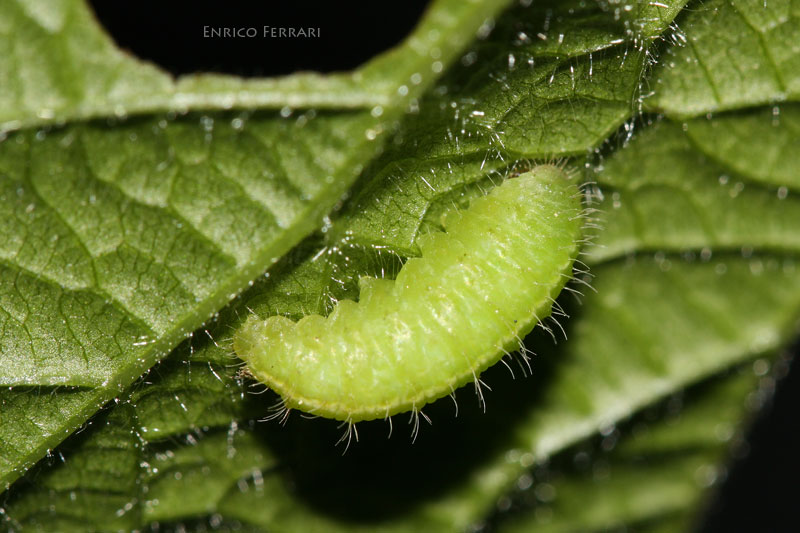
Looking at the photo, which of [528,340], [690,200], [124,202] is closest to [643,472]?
[528,340]

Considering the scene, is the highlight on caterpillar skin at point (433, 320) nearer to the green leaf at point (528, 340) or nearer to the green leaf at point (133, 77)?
the green leaf at point (528, 340)

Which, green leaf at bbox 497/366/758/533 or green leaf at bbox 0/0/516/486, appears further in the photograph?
green leaf at bbox 497/366/758/533

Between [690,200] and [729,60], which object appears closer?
[729,60]

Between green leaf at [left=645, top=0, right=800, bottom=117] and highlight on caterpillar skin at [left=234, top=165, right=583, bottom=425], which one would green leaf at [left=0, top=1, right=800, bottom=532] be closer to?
green leaf at [left=645, top=0, right=800, bottom=117]

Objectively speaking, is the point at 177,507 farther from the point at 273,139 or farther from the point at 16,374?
the point at 273,139

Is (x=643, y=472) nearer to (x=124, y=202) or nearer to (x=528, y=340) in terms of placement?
(x=528, y=340)

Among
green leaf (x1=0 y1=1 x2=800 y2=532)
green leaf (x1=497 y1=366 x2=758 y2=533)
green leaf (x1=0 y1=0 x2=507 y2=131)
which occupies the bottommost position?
green leaf (x1=497 y1=366 x2=758 y2=533)

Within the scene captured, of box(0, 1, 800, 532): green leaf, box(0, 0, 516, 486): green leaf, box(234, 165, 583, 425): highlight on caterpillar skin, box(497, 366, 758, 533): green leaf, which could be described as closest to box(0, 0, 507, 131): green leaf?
box(0, 0, 516, 486): green leaf

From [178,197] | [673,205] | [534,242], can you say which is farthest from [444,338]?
[673,205]

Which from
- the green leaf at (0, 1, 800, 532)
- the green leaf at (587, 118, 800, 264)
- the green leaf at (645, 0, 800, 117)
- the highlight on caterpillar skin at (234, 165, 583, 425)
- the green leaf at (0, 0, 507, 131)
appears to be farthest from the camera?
the green leaf at (587, 118, 800, 264)
